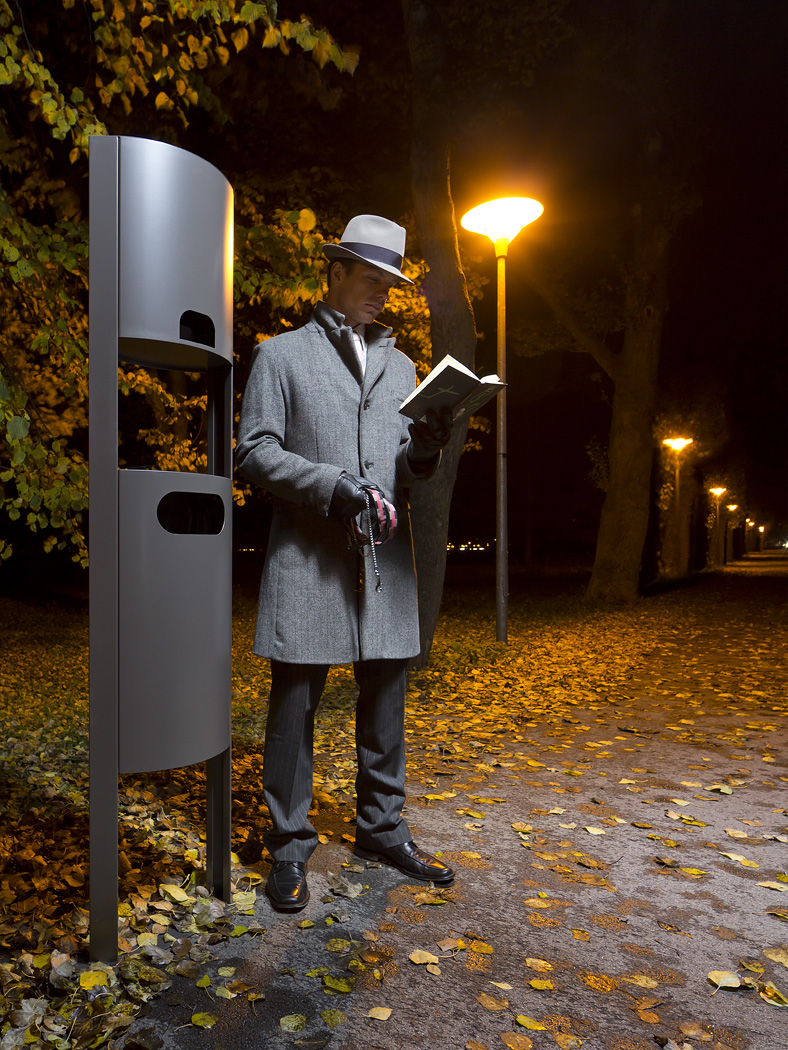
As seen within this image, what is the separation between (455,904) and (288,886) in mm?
606

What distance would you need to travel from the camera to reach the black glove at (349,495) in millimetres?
2680

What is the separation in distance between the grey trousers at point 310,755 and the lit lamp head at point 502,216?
6549 millimetres

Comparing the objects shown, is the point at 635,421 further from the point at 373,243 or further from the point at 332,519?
the point at 332,519

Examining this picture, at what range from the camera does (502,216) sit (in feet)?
27.6

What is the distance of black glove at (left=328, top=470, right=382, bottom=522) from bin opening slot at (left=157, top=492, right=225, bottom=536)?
42cm

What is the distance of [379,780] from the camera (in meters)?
3.12

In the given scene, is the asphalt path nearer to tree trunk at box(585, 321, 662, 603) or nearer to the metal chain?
the metal chain

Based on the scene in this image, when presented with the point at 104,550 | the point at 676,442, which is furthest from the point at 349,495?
the point at 676,442

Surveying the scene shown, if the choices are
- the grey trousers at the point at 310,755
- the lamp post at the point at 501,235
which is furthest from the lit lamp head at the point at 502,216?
the grey trousers at the point at 310,755

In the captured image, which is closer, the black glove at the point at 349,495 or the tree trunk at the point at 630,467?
the black glove at the point at 349,495

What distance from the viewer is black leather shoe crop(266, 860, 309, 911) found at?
274 cm

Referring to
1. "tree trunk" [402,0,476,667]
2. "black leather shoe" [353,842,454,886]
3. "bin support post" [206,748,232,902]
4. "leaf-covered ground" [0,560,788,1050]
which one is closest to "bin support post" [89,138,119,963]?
"leaf-covered ground" [0,560,788,1050]

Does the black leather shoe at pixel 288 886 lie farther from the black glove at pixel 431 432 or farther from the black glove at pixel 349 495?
the black glove at pixel 431 432

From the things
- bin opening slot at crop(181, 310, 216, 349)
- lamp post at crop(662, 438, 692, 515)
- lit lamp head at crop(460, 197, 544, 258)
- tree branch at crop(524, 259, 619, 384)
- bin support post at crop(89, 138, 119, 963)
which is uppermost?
tree branch at crop(524, 259, 619, 384)
